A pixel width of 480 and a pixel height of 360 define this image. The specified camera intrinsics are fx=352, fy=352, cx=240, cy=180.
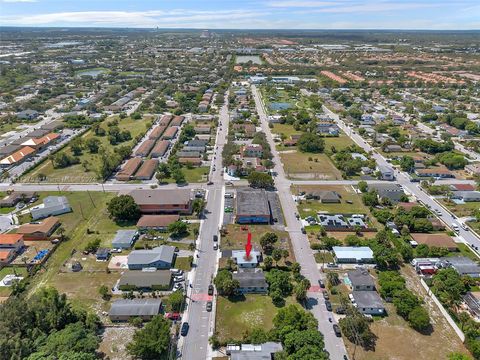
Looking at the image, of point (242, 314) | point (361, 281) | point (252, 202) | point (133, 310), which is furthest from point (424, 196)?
point (133, 310)

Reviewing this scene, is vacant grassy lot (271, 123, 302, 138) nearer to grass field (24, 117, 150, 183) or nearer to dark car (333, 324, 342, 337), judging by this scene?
grass field (24, 117, 150, 183)

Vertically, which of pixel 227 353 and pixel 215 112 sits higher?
pixel 227 353

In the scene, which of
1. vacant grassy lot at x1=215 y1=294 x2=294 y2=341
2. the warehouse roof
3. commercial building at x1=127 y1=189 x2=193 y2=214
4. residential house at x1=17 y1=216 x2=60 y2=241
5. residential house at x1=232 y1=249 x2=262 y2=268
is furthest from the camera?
commercial building at x1=127 y1=189 x2=193 y2=214

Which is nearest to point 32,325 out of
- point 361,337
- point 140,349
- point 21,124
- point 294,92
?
point 140,349

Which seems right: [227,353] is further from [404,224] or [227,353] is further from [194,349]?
[404,224]

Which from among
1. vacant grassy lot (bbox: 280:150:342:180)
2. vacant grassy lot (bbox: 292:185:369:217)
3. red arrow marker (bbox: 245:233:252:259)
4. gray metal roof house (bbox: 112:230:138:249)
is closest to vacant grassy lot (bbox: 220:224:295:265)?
red arrow marker (bbox: 245:233:252:259)

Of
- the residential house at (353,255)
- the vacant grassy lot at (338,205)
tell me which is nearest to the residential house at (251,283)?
the residential house at (353,255)
